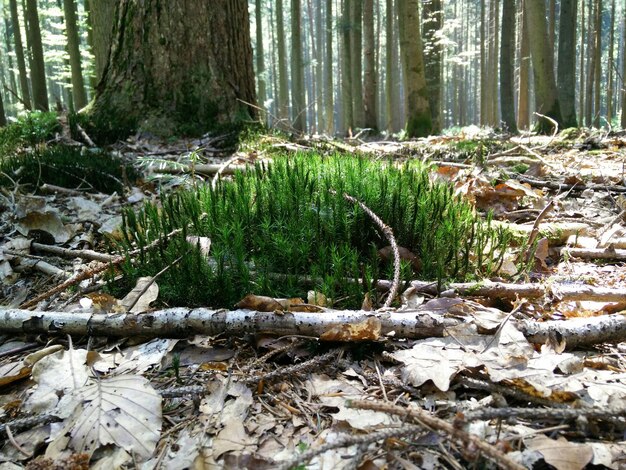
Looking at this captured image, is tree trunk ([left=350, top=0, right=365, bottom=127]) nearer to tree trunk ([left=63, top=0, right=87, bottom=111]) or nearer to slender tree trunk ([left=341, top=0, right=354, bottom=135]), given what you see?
slender tree trunk ([left=341, top=0, right=354, bottom=135])

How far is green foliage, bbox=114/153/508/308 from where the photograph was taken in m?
2.03

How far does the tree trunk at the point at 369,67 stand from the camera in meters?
14.2

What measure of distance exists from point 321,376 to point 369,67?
14808 mm

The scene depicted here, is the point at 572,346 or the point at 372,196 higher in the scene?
the point at 372,196

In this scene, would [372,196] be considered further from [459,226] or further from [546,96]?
[546,96]

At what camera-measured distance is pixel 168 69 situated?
5.56 m

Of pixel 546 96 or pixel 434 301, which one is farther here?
pixel 546 96

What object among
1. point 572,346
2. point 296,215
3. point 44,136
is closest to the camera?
point 572,346

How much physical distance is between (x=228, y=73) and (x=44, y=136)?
7.75ft

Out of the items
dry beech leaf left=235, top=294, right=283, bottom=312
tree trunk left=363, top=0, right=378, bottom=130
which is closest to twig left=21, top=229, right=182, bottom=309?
dry beech leaf left=235, top=294, right=283, bottom=312

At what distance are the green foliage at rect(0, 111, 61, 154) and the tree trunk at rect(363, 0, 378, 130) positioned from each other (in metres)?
10.8

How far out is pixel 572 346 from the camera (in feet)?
5.51

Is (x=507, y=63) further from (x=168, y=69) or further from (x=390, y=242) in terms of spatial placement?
(x=390, y=242)

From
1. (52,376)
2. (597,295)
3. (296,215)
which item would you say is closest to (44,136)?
(296,215)
